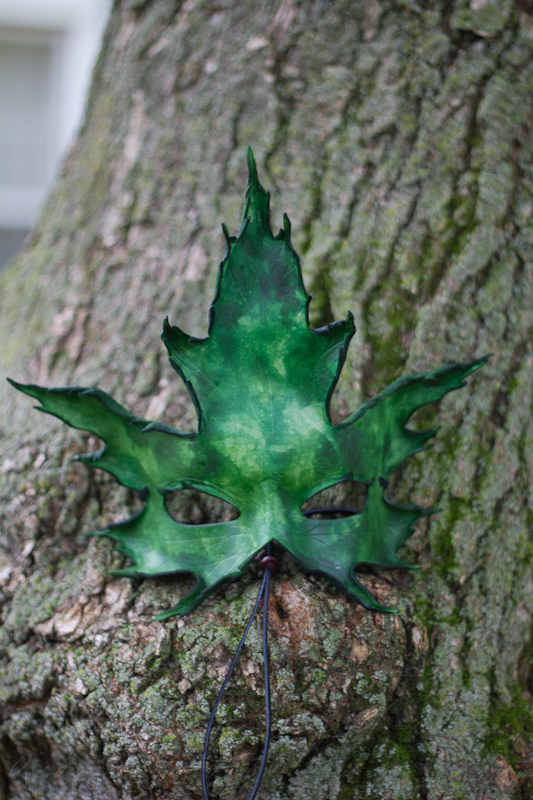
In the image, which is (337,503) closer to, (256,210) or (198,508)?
(198,508)

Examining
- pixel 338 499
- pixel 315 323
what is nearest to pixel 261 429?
pixel 338 499

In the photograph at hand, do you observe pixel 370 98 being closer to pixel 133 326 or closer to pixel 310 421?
pixel 133 326

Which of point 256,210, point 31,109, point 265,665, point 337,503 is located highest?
point 31,109

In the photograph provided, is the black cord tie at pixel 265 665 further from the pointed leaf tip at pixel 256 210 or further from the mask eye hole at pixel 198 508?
the pointed leaf tip at pixel 256 210

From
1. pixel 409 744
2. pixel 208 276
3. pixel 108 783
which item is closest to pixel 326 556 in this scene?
pixel 409 744

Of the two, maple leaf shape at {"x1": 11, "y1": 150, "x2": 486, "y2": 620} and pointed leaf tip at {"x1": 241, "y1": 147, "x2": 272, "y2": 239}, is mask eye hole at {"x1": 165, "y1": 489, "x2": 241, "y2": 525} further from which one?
pointed leaf tip at {"x1": 241, "y1": 147, "x2": 272, "y2": 239}

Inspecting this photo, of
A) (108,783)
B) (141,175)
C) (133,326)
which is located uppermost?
(141,175)
